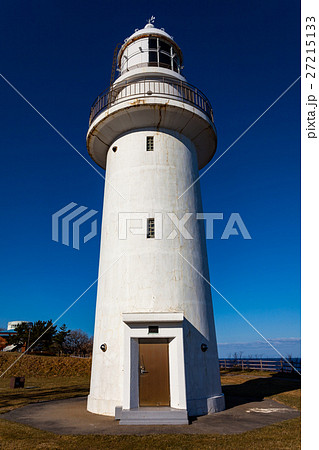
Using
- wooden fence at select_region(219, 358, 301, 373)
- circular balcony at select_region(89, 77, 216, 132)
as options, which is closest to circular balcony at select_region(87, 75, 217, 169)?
circular balcony at select_region(89, 77, 216, 132)

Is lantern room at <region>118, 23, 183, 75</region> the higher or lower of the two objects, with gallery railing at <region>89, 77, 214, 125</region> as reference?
higher

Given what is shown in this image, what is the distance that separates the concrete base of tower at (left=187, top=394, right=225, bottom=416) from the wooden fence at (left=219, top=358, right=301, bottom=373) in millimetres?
16611

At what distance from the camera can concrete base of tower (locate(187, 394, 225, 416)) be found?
10.9 m

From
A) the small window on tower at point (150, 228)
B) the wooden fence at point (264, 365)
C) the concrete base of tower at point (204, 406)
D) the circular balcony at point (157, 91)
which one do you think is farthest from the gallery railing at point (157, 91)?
the wooden fence at point (264, 365)

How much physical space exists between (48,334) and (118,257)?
34.7m

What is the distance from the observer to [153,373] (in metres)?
10.9

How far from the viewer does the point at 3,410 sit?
11.9 m

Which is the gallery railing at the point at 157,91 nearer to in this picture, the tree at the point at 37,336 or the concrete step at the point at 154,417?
the concrete step at the point at 154,417

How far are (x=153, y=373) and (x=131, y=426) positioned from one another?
5.97 feet

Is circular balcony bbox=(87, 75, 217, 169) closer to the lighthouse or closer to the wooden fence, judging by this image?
the lighthouse

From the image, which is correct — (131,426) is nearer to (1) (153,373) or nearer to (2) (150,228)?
(1) (153,373)

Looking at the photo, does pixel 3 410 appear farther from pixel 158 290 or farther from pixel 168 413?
pixel 158 290

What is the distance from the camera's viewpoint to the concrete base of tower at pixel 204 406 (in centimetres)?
1087

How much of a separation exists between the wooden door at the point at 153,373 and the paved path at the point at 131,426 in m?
1.25
